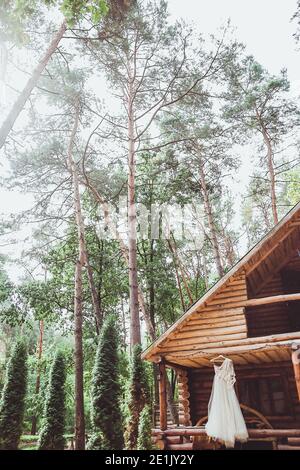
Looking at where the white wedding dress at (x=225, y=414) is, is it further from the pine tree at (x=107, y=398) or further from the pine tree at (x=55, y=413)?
the pine tree at (x=55, y=413)

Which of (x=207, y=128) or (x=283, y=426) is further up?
(x=207, y=128)

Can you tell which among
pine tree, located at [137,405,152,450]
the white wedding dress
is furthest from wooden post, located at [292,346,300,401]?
pine tree, located at [137,405,152,450]

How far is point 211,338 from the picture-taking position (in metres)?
8.62

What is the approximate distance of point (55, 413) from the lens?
9.38m

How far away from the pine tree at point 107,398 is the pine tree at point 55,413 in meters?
0.85

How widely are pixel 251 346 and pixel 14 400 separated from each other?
6.60m

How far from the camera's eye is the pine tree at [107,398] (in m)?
9.10

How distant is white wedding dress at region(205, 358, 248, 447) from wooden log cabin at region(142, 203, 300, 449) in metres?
0.43

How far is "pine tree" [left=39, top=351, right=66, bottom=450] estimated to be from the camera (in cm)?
889

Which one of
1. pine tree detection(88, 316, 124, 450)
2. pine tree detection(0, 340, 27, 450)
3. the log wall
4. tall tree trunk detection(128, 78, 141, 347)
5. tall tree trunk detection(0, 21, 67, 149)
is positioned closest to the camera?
tall tree trunk detection(0, 21, 67, 149)

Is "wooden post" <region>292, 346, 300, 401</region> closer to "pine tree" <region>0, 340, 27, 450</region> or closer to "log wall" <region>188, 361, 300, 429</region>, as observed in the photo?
"log wall" <region>188, 361, 300, 429</region>
